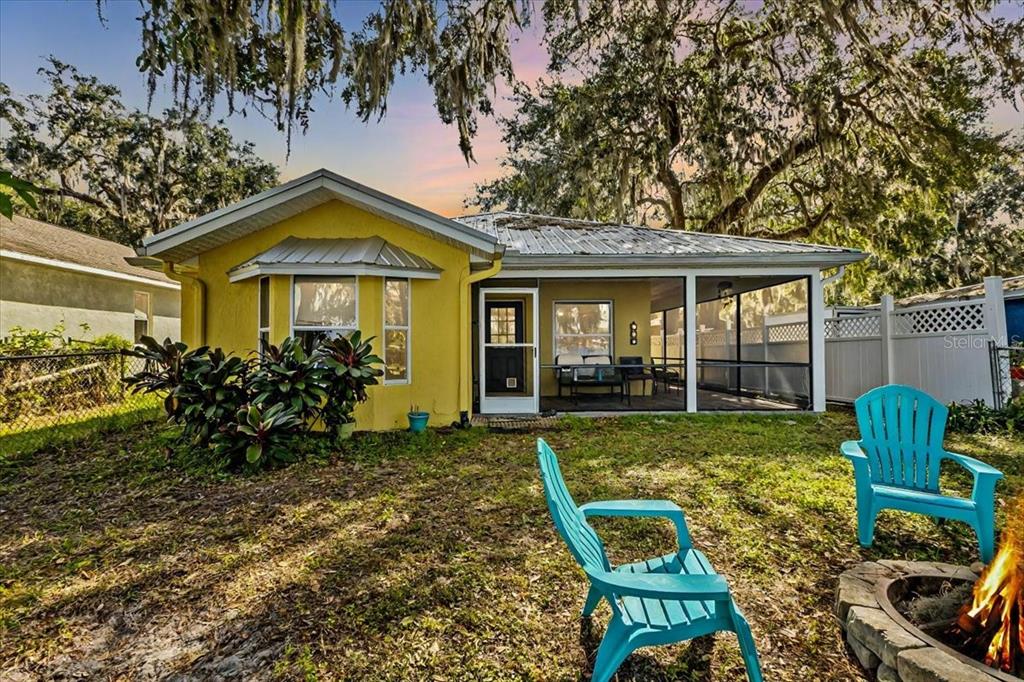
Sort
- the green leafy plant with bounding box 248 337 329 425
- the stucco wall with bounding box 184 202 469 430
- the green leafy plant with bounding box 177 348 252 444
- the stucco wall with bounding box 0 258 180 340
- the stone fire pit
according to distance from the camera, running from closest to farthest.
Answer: the stone fire pit < the green leafy plant with bounding box 177 348 252 444 < the green leafy plant with bounding box 248 337 329 425 < the stucco wall with bounding box 184 202 469 430 < the stucco wall with bounding box 0 258 180 340

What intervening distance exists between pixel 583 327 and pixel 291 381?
7.04 metres

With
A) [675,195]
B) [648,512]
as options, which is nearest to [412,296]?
[648,512]

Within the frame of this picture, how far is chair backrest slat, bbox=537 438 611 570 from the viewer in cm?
217

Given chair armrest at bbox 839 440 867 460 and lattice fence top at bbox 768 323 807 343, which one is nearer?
chair armrest at bbox 839 440 867 460

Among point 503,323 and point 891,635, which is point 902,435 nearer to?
point 891,635

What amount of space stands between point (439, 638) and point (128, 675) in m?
1.42

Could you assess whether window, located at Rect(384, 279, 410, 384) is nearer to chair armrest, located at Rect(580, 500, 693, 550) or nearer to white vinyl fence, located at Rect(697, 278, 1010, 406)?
chair armrest, located at Rect(580, 500, 693, 550)

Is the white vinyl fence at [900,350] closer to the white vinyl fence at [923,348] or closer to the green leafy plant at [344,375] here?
the white vinyl fence at [923,348]

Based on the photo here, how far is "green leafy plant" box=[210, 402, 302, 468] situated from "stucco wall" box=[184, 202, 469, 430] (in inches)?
84.5

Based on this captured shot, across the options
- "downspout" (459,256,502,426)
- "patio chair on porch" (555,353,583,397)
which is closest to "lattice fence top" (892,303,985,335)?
"patio chair on porch" (555,353,583,397)

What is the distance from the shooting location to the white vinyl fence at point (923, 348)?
7.75 metres

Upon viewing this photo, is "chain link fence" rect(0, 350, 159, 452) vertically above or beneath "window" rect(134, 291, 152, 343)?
beneath

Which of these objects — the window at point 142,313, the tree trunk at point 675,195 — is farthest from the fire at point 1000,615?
the window at point 142,313

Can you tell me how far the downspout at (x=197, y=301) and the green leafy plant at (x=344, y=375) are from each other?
2.77 m
